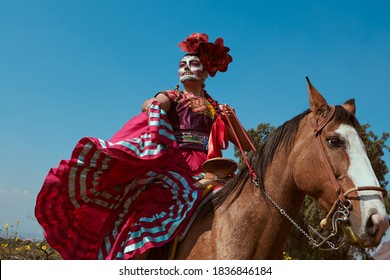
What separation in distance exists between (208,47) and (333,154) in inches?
94.1

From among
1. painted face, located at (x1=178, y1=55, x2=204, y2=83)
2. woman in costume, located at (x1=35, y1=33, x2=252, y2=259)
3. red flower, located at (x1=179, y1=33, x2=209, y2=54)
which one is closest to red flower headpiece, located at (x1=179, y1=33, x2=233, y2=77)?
red flower, located at (x1=179, y1=33, x2=209, y2=54)

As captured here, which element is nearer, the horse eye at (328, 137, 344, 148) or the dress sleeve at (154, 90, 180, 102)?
the horse eye at (328, 137, 344, 148)

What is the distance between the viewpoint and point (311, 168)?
2.77 meters

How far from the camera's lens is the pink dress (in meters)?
3.34

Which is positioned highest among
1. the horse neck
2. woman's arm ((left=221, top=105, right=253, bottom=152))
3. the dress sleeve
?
the dress sleeve

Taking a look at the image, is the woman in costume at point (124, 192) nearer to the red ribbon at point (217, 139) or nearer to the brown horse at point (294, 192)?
the red ribbon at point (217, 139)

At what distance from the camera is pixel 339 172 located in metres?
2.64

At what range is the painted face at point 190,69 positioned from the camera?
434 centimetres

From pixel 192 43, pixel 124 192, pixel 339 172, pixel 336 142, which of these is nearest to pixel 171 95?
pixel 192 43

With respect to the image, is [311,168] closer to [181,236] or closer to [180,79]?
[181,236]

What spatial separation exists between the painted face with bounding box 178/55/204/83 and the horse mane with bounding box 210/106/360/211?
1394 mm

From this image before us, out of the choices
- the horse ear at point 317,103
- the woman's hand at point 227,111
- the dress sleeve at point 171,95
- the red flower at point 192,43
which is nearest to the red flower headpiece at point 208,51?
→ the red flower at point 192,43

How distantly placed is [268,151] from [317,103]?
0.55m

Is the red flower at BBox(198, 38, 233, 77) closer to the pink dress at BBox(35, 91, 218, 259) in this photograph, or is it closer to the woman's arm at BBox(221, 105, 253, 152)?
the woman's arm at BBox(221, 105, 253, 152)
